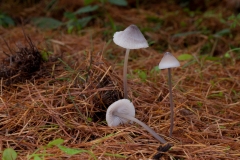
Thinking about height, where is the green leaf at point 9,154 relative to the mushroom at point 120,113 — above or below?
below

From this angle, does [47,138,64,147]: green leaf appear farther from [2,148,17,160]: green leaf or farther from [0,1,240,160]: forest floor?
[2,148,17,160]: green leaf

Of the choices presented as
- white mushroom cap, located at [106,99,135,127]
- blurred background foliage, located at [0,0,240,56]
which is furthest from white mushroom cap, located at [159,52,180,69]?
blurred background foliage, located at [0,0,240,56]

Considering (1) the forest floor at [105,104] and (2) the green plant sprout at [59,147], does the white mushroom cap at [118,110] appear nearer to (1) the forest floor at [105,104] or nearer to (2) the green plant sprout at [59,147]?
(1) the forest floor at [105,104]

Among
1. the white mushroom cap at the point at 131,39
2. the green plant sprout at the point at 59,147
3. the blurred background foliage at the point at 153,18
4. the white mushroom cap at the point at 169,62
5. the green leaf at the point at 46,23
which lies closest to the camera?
the green plant sprout at the point at 59,147

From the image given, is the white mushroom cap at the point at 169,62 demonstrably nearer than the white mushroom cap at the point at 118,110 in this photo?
Yes

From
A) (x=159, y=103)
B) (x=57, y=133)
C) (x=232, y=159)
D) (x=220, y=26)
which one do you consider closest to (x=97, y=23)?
(x=220, y=26)

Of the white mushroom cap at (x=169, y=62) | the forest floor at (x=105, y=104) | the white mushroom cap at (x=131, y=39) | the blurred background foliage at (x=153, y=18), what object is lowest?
the forest floor at (x=105, y=104)

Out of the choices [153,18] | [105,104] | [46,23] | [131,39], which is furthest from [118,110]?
[153,18]

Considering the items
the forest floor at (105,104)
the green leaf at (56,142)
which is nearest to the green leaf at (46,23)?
the forest floor at (105,104)
